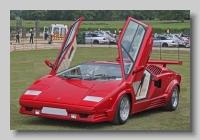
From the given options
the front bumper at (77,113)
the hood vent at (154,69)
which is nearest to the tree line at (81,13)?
the hood vent at (154,69)

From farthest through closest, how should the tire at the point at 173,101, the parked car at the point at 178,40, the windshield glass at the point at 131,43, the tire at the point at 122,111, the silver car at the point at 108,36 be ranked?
1. the silver car at the point at 108,36
2. the parked car at the point at 178,40
3. the tire at the point at 173,101
4. the windshield glass at the point at 131,43
5. the tire at the point at 122,111

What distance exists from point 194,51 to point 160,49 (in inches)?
1017

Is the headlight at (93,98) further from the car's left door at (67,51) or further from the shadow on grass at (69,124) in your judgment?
the car's left door at (67,51)

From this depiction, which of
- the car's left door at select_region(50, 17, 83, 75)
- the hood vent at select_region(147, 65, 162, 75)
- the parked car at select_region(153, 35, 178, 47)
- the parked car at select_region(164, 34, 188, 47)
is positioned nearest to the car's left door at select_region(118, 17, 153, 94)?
the hood vent at select_region(147, 65, 162, 75)

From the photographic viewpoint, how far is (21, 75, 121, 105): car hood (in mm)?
8125

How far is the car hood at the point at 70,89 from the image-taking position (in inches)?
320

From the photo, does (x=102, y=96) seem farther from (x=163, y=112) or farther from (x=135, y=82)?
(x=163, y=112)

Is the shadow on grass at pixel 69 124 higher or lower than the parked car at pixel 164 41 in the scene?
lower

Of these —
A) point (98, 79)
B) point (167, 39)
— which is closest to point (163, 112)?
point (98, 79)

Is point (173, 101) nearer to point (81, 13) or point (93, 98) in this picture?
point (81, 13)

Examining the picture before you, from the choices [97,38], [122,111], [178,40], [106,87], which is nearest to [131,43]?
[106,87]

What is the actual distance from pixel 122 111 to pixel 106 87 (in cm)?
59

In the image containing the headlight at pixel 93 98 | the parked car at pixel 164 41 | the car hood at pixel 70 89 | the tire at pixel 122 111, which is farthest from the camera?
the parked car at pixel 164 41

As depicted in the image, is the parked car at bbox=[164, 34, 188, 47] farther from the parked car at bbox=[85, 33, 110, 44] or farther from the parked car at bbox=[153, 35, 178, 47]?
the parked car at bbox=[85, 33, 110, 44]
